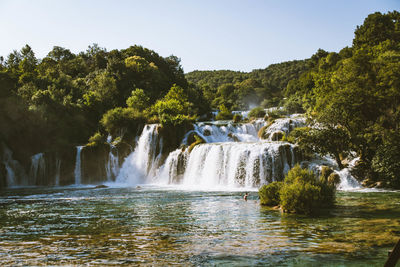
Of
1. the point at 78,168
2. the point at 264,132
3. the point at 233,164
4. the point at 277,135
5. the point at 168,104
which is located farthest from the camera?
the point at 168,104

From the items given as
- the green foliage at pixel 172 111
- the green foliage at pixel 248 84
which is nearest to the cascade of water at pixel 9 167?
the green foliage at pixel 172 111

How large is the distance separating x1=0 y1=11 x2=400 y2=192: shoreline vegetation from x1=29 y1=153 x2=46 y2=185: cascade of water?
969 millimetres

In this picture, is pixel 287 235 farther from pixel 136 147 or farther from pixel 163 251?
pixel 136 147

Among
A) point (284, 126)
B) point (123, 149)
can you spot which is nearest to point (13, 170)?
point (123, 149)

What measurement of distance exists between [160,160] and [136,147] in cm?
469

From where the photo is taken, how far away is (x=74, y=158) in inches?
1612

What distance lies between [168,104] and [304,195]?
114 feet

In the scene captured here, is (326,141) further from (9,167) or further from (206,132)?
(9,167)

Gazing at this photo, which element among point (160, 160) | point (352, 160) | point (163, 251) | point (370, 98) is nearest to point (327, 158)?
point (352, 160)

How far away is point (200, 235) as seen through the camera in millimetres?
12500

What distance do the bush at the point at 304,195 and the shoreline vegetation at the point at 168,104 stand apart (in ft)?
2.11

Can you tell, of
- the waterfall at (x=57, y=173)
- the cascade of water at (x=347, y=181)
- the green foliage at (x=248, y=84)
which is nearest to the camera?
the cascade of water at (x=347, y=181)

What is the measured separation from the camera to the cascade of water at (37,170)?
132ft

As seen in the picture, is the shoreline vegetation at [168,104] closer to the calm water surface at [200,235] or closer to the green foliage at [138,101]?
the green foliage at [138,101]
